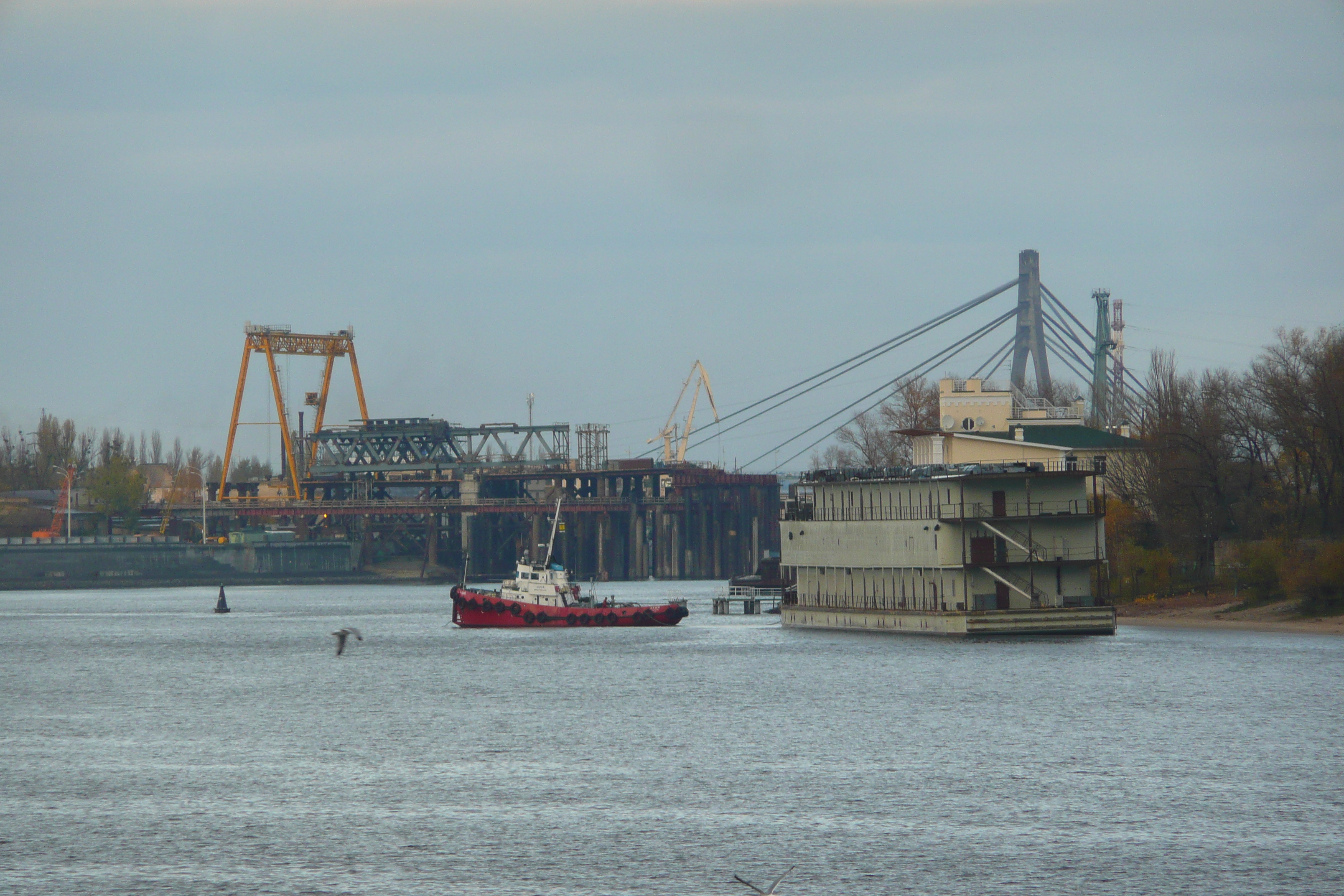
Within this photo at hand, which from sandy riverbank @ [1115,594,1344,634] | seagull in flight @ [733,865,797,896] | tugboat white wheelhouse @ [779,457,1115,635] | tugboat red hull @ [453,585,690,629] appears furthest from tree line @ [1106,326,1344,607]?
seagull in flight @ [733,865,797,896]

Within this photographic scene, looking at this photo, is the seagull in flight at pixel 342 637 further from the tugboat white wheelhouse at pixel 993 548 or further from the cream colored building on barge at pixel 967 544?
the tugboat white wheelhouse at pixel 993 548

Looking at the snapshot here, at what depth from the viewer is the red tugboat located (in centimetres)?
11369

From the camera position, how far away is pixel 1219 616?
9488 centimetres

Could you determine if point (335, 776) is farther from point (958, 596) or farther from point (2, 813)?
point (958, 596)

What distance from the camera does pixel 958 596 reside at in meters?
84.8

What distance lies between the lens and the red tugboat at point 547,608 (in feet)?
373

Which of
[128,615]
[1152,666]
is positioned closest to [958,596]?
[1152,666]

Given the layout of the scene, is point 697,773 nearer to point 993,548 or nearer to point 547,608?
point 993,548

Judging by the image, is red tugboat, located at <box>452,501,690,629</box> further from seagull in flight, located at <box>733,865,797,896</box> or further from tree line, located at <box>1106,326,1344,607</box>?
seagull in flight, located at <box>733,865,797,896</box>

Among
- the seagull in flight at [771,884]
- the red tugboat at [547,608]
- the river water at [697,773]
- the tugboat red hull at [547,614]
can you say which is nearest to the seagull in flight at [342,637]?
the river water at [697,773]

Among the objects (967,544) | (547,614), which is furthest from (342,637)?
(547,614)

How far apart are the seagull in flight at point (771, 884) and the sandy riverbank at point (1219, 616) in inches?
2254

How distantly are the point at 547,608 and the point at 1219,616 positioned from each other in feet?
147

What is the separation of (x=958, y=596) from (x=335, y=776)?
42809mm
